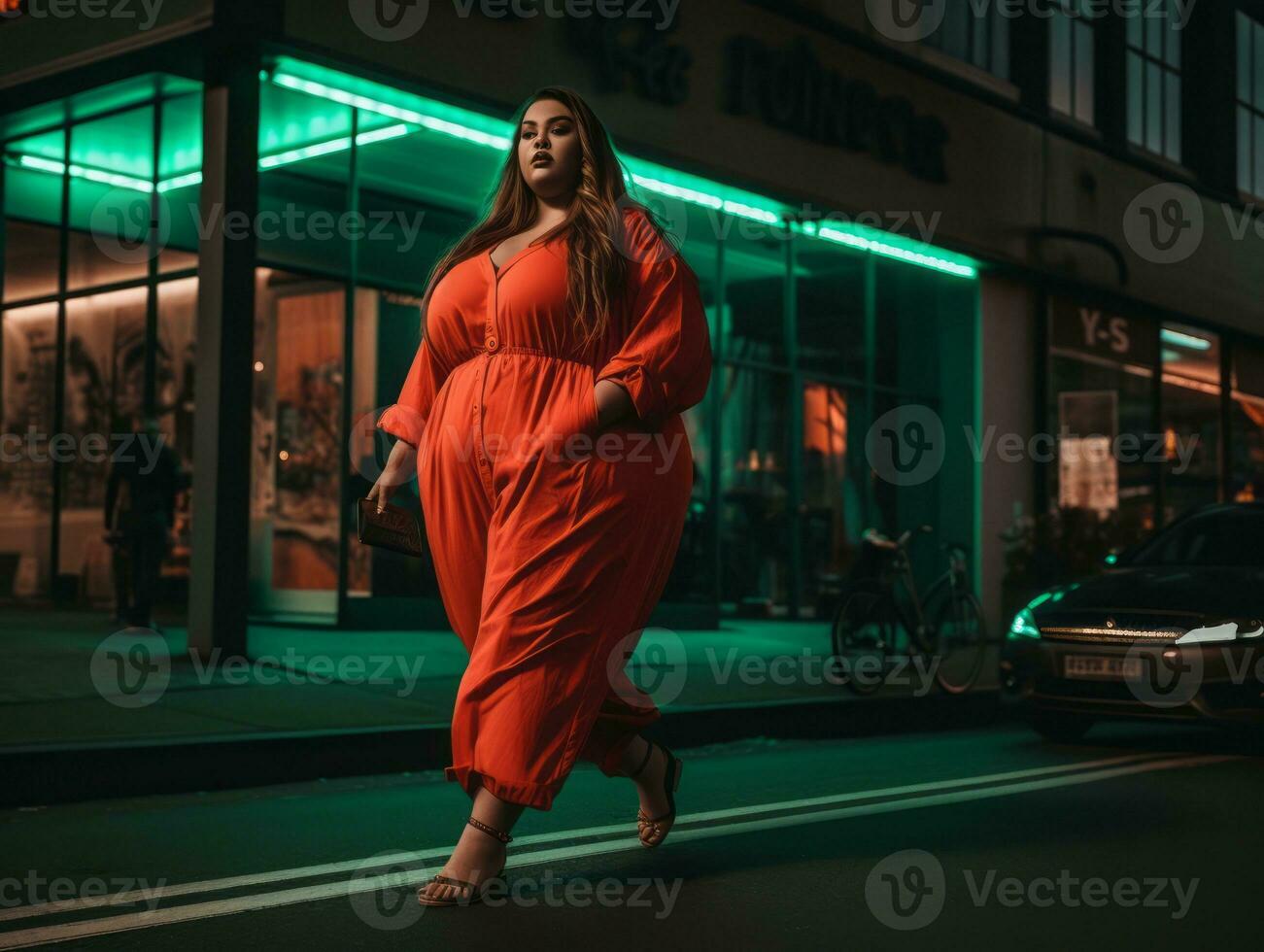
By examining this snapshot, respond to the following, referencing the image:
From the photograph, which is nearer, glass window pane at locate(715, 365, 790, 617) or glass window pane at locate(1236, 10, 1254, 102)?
glass window pane at locate(715, 365, 790, 617)

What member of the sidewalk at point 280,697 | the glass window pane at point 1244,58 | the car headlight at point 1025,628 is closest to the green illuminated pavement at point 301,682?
the sidewalk at point 280,697

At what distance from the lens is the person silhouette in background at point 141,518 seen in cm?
1168

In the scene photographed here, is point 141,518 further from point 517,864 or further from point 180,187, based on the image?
point 517,864

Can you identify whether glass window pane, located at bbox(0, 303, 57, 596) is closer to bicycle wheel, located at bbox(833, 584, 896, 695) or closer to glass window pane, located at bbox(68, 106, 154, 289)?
glass window pane, located at bbox(68, 106, 154, 289)

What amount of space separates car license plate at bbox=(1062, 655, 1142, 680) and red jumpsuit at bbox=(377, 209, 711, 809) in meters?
4.17

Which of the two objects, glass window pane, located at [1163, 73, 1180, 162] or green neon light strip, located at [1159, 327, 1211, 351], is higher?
glass window pane, located at [1163, 73, 1180, 162]

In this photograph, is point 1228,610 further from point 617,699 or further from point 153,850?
point 153,850

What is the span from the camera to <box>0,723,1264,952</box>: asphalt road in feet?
12.7

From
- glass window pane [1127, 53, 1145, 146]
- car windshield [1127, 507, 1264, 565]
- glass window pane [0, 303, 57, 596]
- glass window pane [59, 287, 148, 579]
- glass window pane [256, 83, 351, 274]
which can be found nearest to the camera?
car windshield [1127, 507, 1264, 565]

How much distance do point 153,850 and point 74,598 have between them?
31.1 ft

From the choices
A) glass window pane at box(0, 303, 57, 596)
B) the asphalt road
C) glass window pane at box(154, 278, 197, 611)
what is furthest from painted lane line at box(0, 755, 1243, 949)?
glass window pane at box(0, 303, 57, 596)

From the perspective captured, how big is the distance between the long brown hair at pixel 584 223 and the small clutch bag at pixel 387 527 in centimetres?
51

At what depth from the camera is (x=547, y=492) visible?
4.02 meters

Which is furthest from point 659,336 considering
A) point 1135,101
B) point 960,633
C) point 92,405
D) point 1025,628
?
point 1135,101
